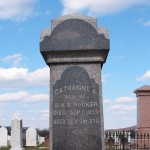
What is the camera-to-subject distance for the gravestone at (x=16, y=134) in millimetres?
20156

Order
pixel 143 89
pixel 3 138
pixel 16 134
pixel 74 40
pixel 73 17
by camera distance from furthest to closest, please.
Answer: pixel 3 138, pixel 16 134, pixel 143 89, pixel 73 17, pixel 74 40

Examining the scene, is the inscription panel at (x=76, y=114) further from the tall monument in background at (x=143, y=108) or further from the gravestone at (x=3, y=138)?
the gravestone at (x=3, y=138)

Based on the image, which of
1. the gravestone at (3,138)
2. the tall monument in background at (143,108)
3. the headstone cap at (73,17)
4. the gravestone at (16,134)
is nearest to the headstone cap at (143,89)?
the tall monument in background at (143,108)

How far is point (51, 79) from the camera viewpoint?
7066 millimetres

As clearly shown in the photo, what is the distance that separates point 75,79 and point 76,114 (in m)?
0.58

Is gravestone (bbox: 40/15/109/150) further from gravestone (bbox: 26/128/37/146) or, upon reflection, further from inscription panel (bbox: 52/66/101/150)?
gravestone (bbox: 26/128/37/146)

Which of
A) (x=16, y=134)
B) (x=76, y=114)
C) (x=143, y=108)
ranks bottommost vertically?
(x=16, y=134)

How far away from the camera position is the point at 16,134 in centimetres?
2033

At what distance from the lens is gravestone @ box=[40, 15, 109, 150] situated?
6879 millimetres

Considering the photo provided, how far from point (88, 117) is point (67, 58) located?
104 centimetres

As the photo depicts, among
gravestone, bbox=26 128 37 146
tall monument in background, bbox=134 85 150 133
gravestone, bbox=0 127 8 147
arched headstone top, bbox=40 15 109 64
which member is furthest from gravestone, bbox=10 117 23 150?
arched headstone top, bbox=40 15 109 64

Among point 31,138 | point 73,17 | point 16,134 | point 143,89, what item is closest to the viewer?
point 73,17

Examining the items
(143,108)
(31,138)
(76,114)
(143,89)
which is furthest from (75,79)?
(31,138)

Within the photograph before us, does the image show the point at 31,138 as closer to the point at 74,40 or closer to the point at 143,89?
the point at 143,89
